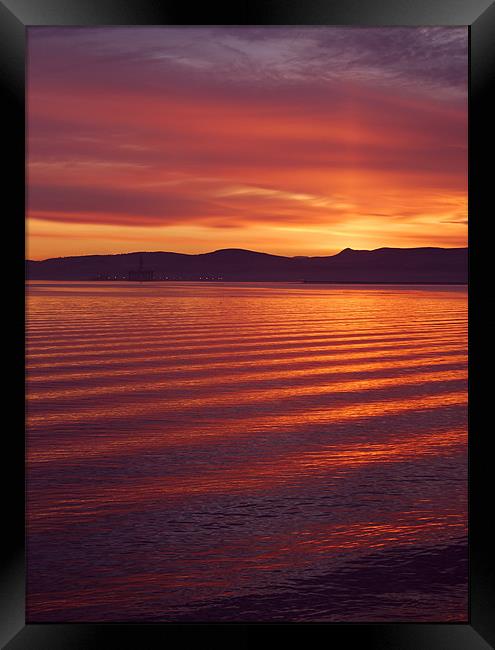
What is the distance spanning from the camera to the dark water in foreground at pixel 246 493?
3.77 meters

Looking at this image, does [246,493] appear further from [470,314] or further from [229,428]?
[470,314]

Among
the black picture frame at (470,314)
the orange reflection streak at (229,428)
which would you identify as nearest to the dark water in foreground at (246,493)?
the orange reflection streak at (229,428)

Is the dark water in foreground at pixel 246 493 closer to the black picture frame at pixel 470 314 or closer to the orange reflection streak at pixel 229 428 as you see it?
the orange reflection streak at pixel 229 428

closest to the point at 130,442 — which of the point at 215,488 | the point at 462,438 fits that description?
the point at 215,488

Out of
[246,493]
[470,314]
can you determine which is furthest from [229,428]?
[470,314]

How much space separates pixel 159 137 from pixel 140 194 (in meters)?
13.9

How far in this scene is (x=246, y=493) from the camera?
5.57 m

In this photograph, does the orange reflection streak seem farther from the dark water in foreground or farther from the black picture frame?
the black picture frame

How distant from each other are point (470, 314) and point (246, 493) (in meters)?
3.71

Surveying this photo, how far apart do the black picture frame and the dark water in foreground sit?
1507 mm

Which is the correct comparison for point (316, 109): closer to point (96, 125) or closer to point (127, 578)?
point (96, 125)

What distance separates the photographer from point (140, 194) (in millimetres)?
54875

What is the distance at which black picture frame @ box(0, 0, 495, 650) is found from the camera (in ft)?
6.75
